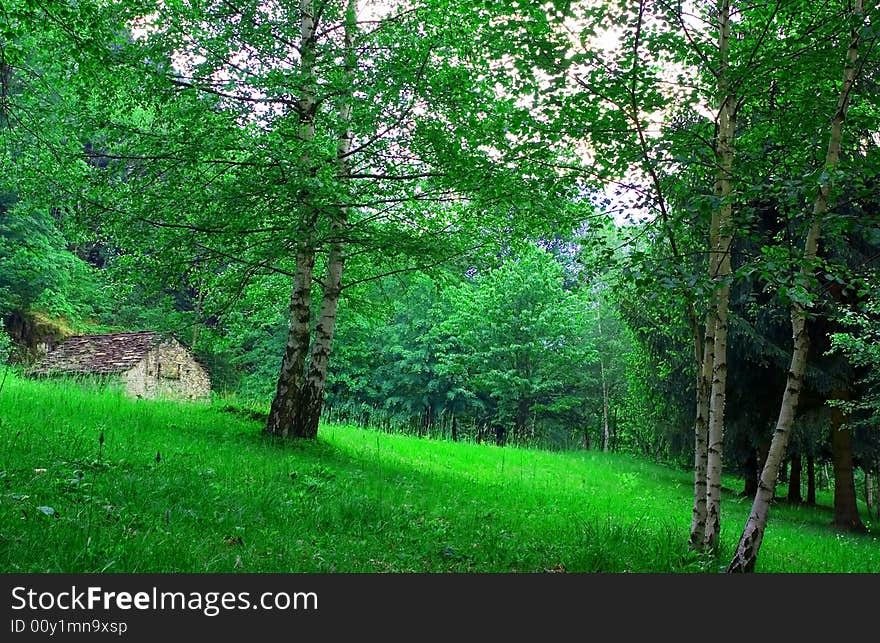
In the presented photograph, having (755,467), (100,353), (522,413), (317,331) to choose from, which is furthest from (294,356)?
(522,413)

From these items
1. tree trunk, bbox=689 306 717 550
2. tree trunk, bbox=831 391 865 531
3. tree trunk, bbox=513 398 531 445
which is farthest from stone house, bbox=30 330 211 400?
tree trunk, bbox=831 391 865 531

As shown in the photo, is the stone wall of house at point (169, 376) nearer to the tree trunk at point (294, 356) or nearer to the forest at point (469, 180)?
the forest at point (469, 180)

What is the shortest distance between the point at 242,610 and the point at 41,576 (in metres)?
1.22

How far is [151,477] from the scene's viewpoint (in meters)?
6.51

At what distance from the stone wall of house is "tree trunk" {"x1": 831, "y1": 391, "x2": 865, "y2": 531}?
783 inches

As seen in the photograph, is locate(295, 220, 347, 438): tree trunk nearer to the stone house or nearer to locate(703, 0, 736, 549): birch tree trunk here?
locate(703, 0, 736, 549): birch tree trunk

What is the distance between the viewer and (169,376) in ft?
84.5

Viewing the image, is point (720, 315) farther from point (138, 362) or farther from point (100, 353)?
point (100, 353)

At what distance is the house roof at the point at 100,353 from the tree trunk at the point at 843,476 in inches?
837

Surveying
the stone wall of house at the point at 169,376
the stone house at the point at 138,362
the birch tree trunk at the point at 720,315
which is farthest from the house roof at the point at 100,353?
the birch tree trunk at the point at 720,315

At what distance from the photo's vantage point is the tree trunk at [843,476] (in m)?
13.7

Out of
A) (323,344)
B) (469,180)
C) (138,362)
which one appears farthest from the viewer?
(138,362)

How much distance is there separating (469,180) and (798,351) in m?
3.75

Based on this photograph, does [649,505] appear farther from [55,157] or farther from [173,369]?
[173,369]
